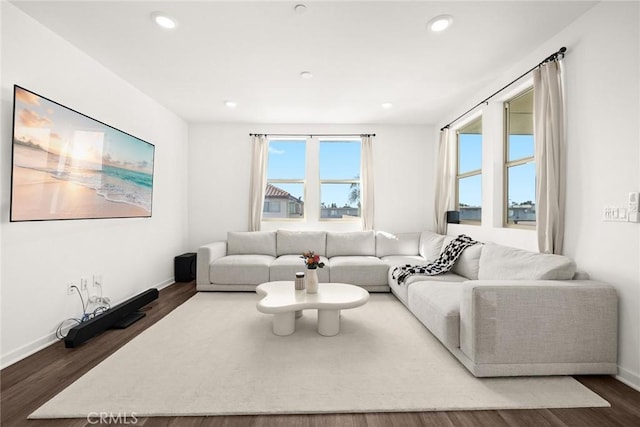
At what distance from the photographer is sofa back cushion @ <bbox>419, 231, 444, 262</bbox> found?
400 cm

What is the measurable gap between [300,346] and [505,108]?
340cm

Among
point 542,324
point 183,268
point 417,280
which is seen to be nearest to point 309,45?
point 417,280

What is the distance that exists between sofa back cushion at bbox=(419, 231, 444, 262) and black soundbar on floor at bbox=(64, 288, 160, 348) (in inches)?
142

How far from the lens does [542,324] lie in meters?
1.94

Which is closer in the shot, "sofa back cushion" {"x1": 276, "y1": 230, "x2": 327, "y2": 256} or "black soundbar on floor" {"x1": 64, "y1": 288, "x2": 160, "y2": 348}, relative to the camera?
"black soundbar on floor" {"x1": 64, "y1": 288, "x2": 160, "y2": 348}

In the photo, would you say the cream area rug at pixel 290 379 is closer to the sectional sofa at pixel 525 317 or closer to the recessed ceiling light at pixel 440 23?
the sectional sofa at pixel 525 317

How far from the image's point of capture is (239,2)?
2.08 metres

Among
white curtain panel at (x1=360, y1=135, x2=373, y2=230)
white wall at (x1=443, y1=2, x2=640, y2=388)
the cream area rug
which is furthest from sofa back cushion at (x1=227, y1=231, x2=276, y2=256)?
white wall at (x1=443, y1=2, x2=640, y2=388)

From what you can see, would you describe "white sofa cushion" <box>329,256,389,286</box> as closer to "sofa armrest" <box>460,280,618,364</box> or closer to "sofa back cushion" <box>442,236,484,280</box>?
"sofa back cushion" <box>442,236,484,280</box>

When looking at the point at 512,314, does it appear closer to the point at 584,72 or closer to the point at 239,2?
the point at 584,72

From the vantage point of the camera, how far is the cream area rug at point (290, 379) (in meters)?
1.67

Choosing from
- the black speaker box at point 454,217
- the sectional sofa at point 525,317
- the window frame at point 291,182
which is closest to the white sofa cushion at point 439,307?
the sectional sofa at point 525,317

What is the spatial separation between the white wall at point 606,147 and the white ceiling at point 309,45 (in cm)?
26

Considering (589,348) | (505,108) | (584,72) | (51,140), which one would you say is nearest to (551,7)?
(584,72)
